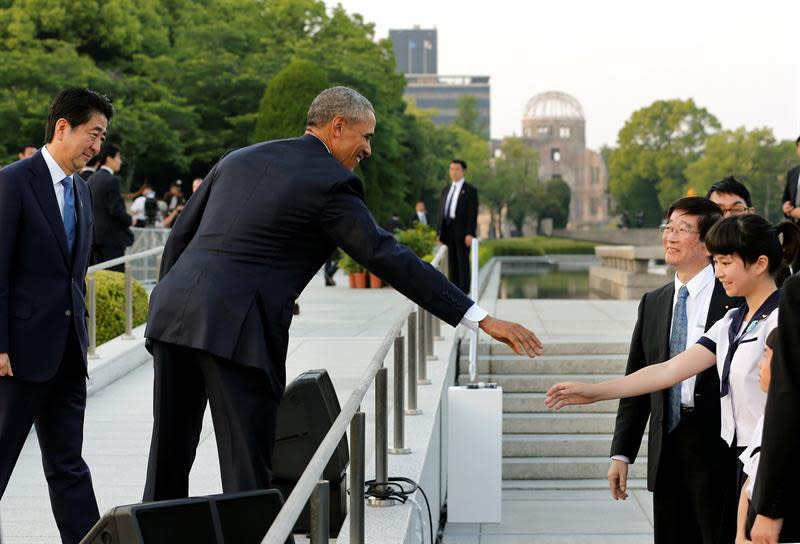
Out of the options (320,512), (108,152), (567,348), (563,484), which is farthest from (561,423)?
(320,512)

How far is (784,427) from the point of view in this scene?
2.82 metres

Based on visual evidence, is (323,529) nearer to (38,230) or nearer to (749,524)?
(749,524)

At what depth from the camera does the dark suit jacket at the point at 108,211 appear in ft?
36.8

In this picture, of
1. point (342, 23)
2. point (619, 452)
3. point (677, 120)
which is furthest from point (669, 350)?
point (677, 120)

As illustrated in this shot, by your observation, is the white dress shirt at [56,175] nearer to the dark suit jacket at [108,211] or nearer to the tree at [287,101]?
the dark suit jacket at [108,211]

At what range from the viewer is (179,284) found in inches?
161

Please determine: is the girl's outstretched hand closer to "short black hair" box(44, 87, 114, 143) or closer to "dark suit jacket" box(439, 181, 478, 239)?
"short black hair" box(44, 87, 114, 143)

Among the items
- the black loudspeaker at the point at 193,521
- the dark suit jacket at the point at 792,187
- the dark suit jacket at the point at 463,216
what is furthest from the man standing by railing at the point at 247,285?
the dark suit jacket at the point at 463,216

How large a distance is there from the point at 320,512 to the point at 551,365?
28.7ft

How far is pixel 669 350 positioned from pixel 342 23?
47.1 meters

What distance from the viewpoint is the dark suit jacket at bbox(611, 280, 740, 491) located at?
15.3ft

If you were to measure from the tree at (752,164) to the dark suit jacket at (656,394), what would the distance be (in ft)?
263

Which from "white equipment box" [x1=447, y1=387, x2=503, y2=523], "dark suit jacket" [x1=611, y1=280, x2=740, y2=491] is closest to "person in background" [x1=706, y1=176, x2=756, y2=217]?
"white equipment box" [x1=447, y1=387, x2=503, y2=523]

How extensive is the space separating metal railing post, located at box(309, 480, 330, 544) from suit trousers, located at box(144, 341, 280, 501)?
95 centimetres
